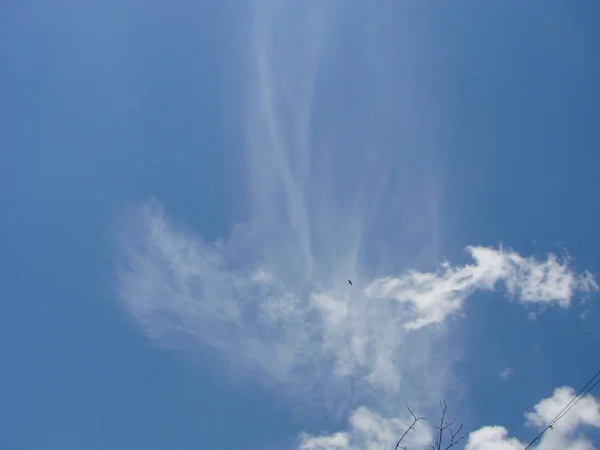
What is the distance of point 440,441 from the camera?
14.4 m
